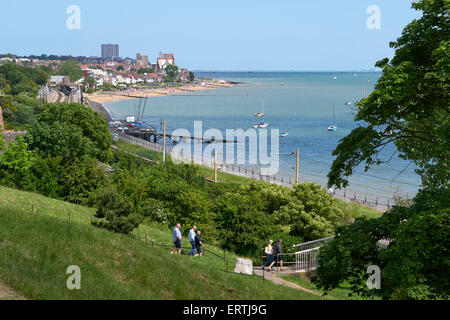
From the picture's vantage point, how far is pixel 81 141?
1585 inches

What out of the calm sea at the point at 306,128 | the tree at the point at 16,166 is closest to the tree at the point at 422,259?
the calm sea at the point at 306,128

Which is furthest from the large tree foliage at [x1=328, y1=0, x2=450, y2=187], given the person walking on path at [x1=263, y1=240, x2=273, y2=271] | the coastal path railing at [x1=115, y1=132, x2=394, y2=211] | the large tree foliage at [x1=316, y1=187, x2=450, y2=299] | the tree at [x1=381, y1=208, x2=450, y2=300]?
the coastal path railing at [x1=115, y1=132, x2=394, y2=211]

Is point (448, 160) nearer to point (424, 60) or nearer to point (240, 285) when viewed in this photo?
point (424, 60)

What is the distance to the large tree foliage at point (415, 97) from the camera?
1369 centimetres

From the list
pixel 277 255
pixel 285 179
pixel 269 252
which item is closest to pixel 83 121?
pixel 285 179

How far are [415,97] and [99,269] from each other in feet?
33.0

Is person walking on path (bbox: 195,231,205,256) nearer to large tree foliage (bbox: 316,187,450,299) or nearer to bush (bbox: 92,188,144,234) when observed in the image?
bush (bbox: 92,188,144,234)

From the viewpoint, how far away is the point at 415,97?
14.2 meters

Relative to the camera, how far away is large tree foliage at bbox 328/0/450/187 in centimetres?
1369

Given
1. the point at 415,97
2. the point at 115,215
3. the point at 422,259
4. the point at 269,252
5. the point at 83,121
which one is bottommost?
the point at 269,252

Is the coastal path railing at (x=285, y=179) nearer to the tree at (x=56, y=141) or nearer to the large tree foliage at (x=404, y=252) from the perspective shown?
the tree at (x=56, y=141)

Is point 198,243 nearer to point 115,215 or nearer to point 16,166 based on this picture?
point 115,215
